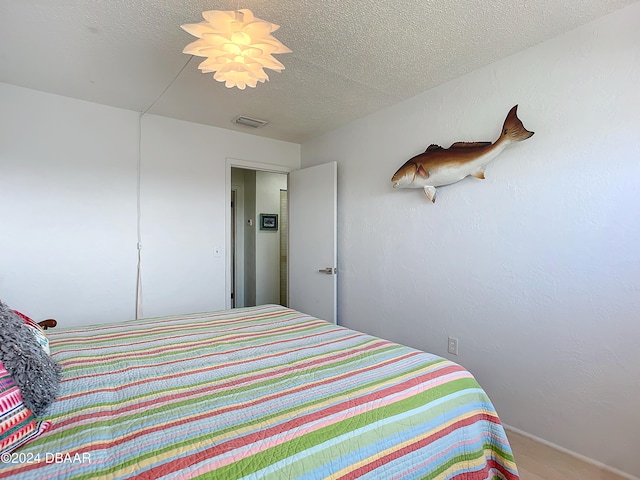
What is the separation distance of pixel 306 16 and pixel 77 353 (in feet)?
6.39

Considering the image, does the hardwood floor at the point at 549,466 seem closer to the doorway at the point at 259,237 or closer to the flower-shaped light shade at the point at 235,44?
the flower-shaped light shade at the point at 235,44

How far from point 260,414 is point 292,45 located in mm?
1981

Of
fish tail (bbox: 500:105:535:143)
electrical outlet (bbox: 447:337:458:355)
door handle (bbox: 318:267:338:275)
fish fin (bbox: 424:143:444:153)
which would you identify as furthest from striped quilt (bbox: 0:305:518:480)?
door handle (bbox: 318:267:338:275)

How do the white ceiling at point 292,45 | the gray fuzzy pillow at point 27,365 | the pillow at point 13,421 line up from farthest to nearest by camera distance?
the white ceiling at point 292,45 → the gray fuzzy pillow at point 27,365 → the pillow at point 13,421

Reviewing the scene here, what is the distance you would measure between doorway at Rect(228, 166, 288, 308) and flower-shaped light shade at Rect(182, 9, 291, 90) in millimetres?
3430

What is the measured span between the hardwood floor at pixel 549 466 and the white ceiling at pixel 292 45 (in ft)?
7.95

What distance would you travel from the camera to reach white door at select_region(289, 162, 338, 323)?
135 inches

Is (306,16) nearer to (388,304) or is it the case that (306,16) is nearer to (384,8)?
(384,8)

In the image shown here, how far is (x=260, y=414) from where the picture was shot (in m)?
0.94

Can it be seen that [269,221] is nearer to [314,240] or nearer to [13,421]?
[314,240]

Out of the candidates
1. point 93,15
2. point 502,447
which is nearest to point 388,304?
point 502,447

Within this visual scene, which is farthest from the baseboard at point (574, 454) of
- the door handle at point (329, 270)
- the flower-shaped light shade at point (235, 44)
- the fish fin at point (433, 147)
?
the flower-shaped light shade at point (235, 44)

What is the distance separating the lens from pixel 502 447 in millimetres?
1233

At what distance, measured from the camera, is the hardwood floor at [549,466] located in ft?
5.56
